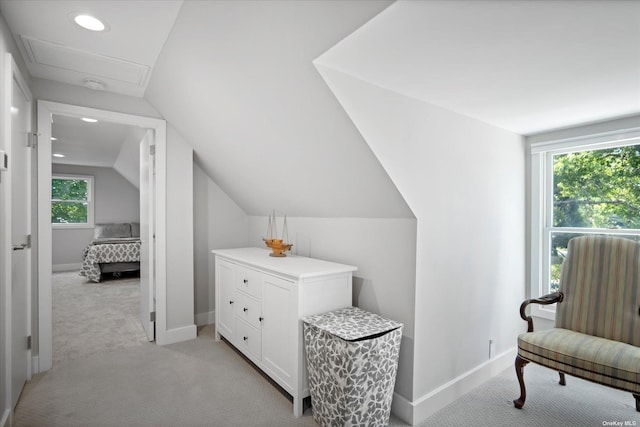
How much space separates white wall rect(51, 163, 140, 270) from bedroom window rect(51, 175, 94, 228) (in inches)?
3.7

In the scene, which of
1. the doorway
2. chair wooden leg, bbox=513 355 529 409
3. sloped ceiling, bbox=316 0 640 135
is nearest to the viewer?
sloped ceiling, bbox=316 0 640 135

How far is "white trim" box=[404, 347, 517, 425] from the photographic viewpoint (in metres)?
1.97

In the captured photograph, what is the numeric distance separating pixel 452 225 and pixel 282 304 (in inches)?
48.8

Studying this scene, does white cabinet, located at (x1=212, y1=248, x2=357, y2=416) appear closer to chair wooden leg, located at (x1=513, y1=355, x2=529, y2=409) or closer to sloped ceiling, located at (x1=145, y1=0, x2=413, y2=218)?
sloped ceiling, located at (x1=145, y1=0, x2=413, y2=218)

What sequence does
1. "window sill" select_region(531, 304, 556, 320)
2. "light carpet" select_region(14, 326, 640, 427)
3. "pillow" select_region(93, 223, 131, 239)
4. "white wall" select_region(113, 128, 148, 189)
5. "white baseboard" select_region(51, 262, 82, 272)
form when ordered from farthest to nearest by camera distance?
"white baseboard" select_region(51, 262, 82, 272)
"pillow" select_region(93, 223, 131, 239)
"white wall" select_region(113, 128, 148, 189)
"window sill" select_region(531, 304, 556, 320)
"light carpet" select_region(14, 326, 640, 427)

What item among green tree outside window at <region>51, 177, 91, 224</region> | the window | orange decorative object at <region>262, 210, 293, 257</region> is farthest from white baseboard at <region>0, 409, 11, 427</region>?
green tree outside window at <region>51, 177, 91, 224</region>

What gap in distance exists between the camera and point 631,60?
1513mm

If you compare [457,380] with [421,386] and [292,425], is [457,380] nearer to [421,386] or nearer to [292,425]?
[421,386]

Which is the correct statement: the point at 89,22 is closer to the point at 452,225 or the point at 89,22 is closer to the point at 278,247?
the point at 278,247

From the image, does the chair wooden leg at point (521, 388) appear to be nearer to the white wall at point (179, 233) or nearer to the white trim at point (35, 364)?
the white wall at point (179, 233)

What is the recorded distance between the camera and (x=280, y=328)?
216 centimetres

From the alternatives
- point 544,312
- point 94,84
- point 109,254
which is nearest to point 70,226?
point 109,254

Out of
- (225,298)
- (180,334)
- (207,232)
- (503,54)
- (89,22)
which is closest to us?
(503,54)

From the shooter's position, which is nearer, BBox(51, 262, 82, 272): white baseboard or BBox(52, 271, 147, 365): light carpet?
BBox(52, 271, 147, 365): light carpet
